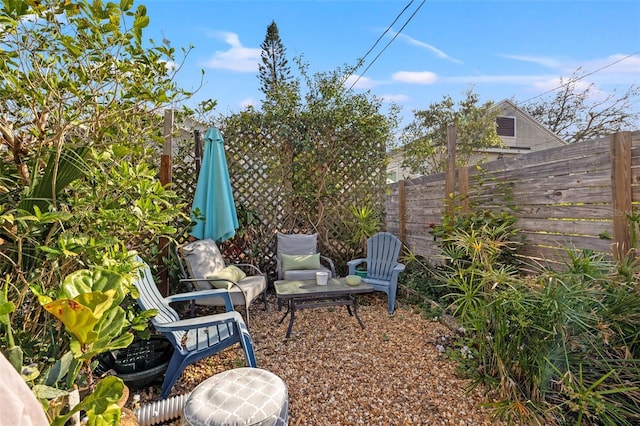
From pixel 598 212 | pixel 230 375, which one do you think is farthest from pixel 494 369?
pixel 230 375

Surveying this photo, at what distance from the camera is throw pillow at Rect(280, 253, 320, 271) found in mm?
4062

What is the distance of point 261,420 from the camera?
129 centimetres

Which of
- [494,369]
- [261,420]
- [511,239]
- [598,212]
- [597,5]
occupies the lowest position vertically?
[494,369]

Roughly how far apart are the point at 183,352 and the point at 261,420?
3.03 feet

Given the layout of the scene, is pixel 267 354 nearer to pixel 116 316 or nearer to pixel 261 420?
pixel 261 420

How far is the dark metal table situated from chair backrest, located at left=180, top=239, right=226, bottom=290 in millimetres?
761

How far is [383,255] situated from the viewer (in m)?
3.88

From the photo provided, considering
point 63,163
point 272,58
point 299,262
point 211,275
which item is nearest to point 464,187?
point 299,262

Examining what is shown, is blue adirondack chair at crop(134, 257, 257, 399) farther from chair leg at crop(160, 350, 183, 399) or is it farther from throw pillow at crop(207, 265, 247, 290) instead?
throw pillow at crop(207, 265, 247, 290)

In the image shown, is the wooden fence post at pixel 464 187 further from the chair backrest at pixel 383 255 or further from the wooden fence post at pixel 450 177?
the chair backrest at pixel 383 255

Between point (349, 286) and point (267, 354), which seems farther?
point (349, 286)

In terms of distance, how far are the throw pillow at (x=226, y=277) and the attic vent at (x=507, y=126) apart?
1300cm

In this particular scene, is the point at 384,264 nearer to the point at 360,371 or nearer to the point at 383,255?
the point at 383,255

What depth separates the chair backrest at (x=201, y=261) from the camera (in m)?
3.24
